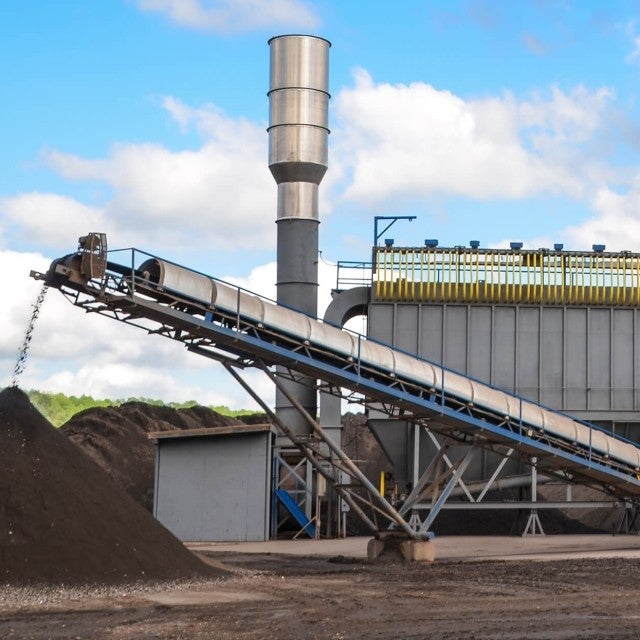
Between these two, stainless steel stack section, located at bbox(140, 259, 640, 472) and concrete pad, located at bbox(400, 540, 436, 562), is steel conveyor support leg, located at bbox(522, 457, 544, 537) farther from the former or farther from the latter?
concrete pad, located at bbox(400, 540, 436, 562)

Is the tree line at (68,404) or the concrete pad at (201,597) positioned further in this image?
the tree line at (68,404)

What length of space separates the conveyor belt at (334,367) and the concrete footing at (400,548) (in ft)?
9.40

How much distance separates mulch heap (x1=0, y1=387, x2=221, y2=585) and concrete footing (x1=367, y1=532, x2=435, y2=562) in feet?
20.9

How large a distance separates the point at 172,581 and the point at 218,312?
225 inches

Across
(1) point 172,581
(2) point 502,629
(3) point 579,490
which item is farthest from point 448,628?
(3) point 579,490

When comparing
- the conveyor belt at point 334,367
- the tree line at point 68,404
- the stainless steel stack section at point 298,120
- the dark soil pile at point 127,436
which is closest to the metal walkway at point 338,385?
the conveyor belt at point 334,367

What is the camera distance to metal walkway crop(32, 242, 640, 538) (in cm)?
2291

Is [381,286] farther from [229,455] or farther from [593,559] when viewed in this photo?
[593,559]

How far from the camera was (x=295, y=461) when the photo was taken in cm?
4097

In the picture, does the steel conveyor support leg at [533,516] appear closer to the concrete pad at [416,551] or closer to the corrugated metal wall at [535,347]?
the corrugated metal wall at [535,347]

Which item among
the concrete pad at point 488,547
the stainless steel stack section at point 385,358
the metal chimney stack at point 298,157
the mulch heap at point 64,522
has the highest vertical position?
the metal chimney stack at point 298,157

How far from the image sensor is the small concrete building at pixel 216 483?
38.9 m

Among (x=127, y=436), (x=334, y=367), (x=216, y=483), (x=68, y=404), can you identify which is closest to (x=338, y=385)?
(x=334, y=367)

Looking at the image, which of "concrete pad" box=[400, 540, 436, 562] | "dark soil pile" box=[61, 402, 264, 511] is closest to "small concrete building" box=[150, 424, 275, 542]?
"dark soil pile" box=[61, 402, 264, 511]
